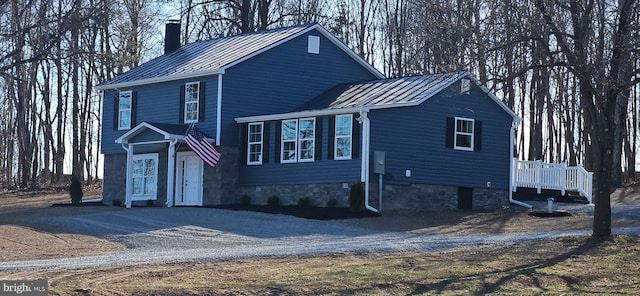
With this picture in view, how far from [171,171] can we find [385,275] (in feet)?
60.1

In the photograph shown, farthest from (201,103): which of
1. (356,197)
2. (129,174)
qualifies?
(356,197)

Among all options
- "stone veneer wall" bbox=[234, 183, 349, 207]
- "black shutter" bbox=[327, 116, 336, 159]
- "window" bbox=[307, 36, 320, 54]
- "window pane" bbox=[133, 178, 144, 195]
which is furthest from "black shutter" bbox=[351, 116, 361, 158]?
"window pane" bbox=[133, 178, 144, 195]

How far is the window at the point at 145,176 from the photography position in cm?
3728

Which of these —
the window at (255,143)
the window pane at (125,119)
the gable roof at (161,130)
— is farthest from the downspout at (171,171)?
the window pane at (125,119)

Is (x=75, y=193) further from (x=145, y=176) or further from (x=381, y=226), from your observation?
(x=381, y=226)

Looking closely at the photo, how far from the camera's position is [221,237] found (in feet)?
86.1

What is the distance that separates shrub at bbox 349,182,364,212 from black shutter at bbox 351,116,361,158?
4.33 feet

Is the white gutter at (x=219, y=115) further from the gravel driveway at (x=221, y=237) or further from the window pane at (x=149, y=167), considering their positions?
the gravel driveway at (x=221, y=237)

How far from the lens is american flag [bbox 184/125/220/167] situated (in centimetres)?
3419

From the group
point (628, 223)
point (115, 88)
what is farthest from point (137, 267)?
A: point (115, 88)

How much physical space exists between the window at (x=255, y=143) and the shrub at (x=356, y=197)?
4.89m

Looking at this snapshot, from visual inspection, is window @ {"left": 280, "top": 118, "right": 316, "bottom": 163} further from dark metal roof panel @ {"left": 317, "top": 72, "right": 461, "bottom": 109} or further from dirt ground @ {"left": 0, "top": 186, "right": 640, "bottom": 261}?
dirt ground @ {"left": 0, "top": 186, "right": 640, "bottom": 261}

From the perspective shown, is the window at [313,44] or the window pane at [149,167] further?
the window at [313,44]

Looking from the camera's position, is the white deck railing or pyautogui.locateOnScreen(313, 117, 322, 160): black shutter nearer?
pyautogui.locateOnScreen(313, 117, 322, 160): black shutter
